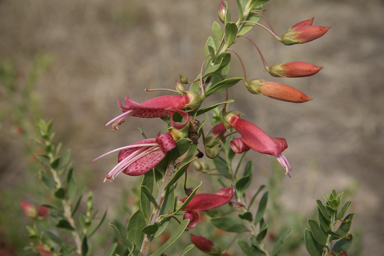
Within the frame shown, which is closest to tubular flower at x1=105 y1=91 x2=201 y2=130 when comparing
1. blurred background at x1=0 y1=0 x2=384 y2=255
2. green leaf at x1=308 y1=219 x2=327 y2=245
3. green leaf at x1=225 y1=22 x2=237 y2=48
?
green leaf at x1=225 y1=22 x2=237 y2=48

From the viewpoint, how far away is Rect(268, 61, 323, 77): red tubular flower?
80cm

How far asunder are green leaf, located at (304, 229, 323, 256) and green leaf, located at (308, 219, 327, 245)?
3 centimetres

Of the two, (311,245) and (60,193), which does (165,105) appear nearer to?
(311,245)

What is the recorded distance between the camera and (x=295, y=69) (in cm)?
84

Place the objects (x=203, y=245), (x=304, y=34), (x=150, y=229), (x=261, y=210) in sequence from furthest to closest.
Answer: (x=261, y=210), (x=203, y=245), (x=304, y=34), (x=150, y=229)

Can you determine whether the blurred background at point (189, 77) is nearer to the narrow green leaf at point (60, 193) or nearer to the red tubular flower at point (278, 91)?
the narrow green leaf at point (60, 193)

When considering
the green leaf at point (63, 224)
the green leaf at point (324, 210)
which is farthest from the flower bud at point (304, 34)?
the green leaf at point (63, 224)

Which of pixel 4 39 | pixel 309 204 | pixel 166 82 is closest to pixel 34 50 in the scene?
pixel 4 39

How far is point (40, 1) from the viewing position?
6.82 meters

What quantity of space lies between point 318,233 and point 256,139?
0.32 meters

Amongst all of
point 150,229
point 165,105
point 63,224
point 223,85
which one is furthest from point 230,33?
point 63,224

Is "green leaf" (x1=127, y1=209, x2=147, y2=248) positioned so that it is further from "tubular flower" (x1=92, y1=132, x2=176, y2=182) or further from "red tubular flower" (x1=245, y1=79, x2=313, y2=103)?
"red tubular flower" (x1=245, y1=79, x2=313, y2=103)

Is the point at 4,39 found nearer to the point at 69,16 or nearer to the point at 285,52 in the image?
the point at 69,16

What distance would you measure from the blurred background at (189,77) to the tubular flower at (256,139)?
311 centimetres
